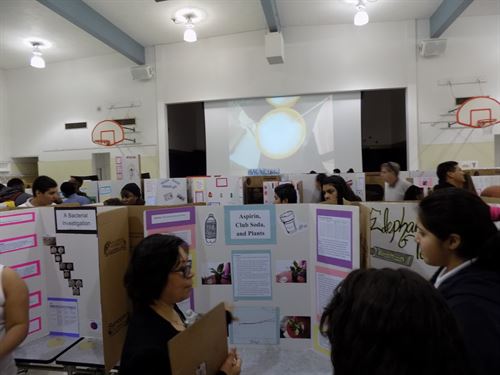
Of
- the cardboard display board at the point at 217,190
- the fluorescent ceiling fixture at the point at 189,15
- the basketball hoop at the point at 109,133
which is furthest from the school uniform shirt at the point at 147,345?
the basketball hoop at the point at 109,133

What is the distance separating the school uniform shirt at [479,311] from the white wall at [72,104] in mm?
7330

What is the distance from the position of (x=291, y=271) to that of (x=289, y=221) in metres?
0.22

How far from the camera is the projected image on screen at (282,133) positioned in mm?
7023

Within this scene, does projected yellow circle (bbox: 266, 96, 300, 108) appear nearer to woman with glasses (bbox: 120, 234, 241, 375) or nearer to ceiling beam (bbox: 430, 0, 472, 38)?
ceiling beam (bbox: 430, 0, 472, 38)

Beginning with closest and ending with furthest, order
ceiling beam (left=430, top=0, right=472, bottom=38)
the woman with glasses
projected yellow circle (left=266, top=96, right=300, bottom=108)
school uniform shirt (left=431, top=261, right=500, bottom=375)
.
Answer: school uniform shirt (left=431, top=261, right=500, bottom=375) → the woman with glasses → ceiling beam (left=430, top=0, right=472, bottom=38) → projected yellow circle (left=266, top=96, right=300, bottom=108)

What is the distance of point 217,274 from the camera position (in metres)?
1.54

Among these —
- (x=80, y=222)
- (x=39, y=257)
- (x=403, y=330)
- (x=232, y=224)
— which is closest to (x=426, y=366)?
(x=403, y=330)

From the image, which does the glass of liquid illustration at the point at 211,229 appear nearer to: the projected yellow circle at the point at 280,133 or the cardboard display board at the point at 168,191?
the cardboard display board at the point at 168,191

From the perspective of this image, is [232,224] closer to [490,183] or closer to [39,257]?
[39,257]

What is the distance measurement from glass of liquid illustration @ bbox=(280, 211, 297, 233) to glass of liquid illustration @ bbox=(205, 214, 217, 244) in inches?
12.5

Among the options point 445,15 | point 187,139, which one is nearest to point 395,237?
point 445,15

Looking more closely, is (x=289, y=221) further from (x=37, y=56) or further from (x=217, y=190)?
(x=37, y=56)

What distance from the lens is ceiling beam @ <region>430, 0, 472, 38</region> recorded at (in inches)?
212

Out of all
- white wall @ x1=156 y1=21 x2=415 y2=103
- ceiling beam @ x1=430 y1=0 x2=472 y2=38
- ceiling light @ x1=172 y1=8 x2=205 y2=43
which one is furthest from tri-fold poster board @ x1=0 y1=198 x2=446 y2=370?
white wall @ x1=156 y1=21 x2=415 y2=103
